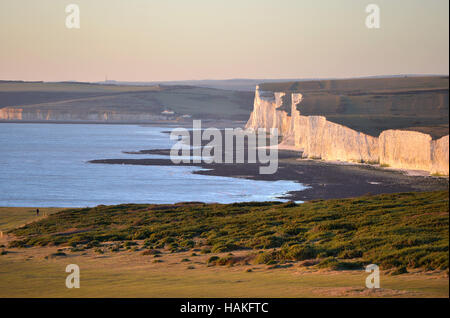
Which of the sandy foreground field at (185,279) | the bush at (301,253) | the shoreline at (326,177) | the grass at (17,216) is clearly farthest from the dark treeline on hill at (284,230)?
the shoreline at (326,177)

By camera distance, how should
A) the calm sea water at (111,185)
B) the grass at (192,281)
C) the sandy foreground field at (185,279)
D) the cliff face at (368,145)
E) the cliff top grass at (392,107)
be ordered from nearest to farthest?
the grass at (192,281) < the sandy foreground field at (185,279) < the cliff top grass at (392,107) < the cliff face at (368,145) < the calm sea water at (111,185)

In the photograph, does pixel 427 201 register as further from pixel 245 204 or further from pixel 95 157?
pixel 95 157

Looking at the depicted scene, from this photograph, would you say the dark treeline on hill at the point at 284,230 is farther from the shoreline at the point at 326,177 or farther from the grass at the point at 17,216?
the shoreline at the point at 326,177

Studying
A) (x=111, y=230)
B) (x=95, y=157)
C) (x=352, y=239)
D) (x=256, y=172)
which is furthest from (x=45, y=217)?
(x=95, y=157)

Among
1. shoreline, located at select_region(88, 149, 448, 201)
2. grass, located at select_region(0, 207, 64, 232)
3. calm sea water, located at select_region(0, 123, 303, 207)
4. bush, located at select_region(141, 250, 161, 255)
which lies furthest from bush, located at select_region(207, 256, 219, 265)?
calm sea water, located at select_region(0, 123, 303, 207)

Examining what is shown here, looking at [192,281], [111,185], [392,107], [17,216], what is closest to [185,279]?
[192,281]
